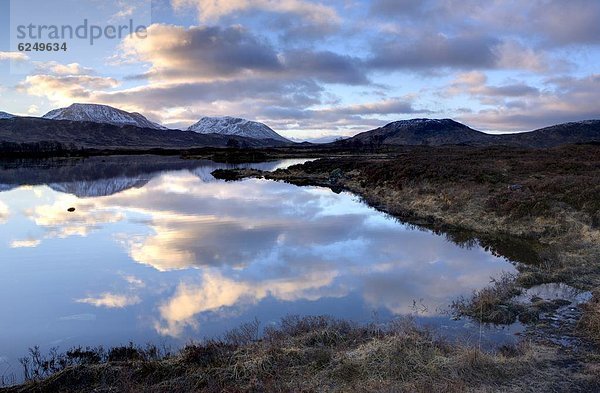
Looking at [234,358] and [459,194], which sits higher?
[459,194]

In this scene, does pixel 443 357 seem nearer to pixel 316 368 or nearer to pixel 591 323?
pixel 316 368

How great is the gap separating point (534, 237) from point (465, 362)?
1583cm

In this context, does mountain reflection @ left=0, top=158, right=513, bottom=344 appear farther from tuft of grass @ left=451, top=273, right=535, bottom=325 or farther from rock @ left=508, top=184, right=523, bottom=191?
rock @ left=508, top=184, right=523, bottom=191

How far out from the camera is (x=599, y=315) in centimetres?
1102

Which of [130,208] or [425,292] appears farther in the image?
[130,208]

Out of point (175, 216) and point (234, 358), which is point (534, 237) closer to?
point (234, 358)

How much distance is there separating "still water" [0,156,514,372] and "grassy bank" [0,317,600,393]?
7.23ft

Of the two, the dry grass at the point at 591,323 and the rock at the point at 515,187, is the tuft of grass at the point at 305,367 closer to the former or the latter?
the dry grass at the point at 591,323

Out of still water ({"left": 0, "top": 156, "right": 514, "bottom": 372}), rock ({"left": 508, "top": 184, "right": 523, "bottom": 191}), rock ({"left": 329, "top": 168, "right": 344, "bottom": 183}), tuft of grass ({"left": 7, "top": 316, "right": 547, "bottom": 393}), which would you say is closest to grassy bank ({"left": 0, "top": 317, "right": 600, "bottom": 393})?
tuft of grass ({"left": 7, "top": 316, "right": 547, "bottom": 393})

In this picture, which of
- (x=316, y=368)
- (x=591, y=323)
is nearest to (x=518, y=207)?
(x=591, y=323)

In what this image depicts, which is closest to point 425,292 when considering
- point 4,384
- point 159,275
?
point 159,275

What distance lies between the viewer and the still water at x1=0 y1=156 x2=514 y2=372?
1279 centimetres

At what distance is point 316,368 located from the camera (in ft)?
30.1

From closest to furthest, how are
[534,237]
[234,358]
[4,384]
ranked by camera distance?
[4,384]
[234,358]
[534,237]
